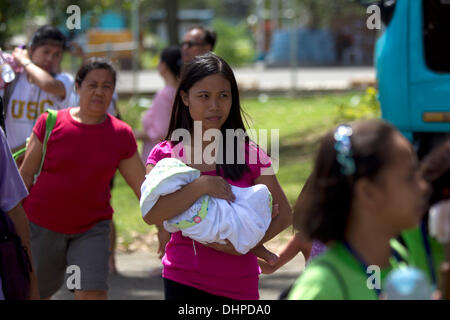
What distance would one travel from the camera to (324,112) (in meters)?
17.6

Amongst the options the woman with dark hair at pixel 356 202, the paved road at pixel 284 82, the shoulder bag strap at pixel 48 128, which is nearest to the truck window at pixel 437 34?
the shoulder bag strap at pixel 48 128

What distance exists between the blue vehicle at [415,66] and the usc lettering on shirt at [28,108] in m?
2.79

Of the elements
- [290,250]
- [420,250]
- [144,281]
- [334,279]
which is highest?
[334,279]

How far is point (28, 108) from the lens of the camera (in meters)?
6.02

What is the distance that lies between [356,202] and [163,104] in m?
5.05

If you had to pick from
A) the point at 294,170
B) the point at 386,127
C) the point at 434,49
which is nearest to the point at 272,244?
the point at 434,49

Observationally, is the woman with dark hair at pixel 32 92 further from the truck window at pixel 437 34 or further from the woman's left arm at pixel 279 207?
the truck window at pixel 437 34

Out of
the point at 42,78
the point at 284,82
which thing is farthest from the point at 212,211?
the point at 284,82

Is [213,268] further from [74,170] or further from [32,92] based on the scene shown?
[32,92]

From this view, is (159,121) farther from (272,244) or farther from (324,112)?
(324,112)

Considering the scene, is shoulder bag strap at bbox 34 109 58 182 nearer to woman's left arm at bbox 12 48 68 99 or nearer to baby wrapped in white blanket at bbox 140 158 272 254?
woman's left arm at bbox 12 48 68 99

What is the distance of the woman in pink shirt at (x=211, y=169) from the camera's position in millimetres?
3812
